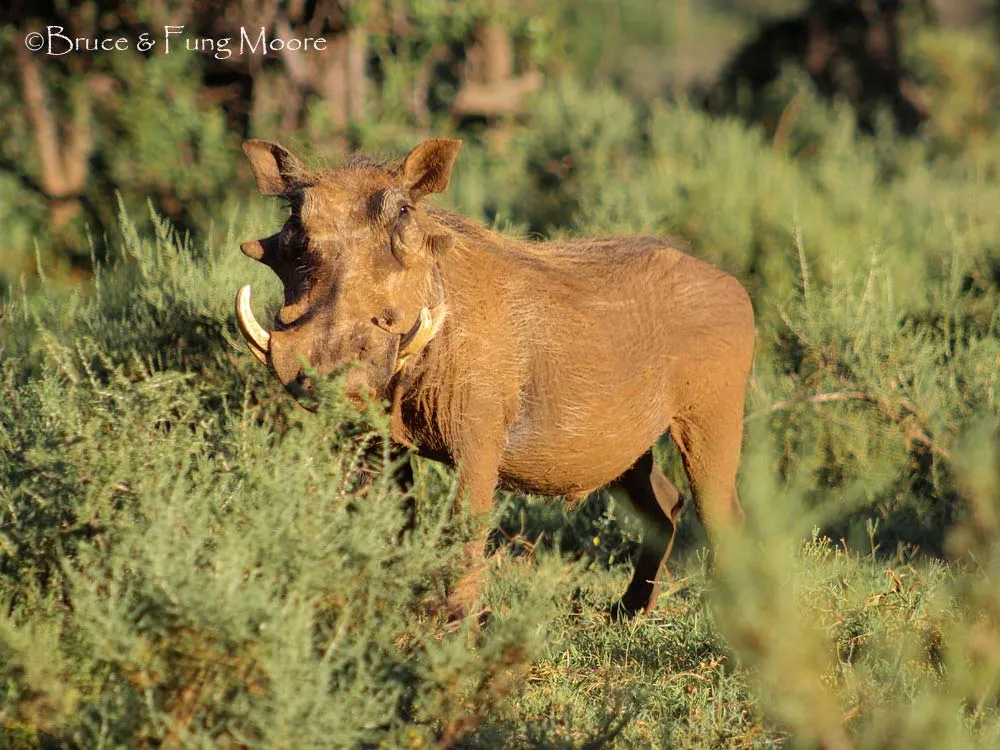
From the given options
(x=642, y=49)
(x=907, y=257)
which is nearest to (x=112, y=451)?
(x=907, y=257)

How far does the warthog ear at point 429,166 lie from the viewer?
3979mm

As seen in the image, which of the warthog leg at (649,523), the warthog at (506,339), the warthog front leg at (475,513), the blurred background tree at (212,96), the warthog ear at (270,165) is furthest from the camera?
the blurred background tree at (212,96)

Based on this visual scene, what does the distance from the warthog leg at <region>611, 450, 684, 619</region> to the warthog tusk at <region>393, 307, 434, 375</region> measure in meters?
1.41

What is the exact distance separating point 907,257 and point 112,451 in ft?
19.1

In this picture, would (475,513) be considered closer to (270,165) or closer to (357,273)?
(357,273)

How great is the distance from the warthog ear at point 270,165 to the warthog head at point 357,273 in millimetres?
127

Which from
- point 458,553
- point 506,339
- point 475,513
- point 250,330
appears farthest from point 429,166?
point 458,553

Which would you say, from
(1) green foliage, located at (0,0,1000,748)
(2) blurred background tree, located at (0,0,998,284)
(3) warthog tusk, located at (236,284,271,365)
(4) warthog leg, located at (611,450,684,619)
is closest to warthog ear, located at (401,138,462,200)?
Result: (3) warthog tusk, located at (236,284,271,365)

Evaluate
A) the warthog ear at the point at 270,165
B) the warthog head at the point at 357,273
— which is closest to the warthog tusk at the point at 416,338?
the warthog head at the point at 357,273

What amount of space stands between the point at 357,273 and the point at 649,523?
1782 mm

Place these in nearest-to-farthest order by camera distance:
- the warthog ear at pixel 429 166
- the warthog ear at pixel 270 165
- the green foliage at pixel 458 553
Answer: the green foliage at pixel 458 553 < the warthog ear at pixel 429 166 < the warthog ear at pixel 270 165

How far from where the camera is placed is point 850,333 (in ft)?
19.4

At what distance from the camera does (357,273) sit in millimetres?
3795

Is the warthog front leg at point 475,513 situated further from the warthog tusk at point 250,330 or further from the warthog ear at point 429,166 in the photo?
the warthog ear at point 429,166
